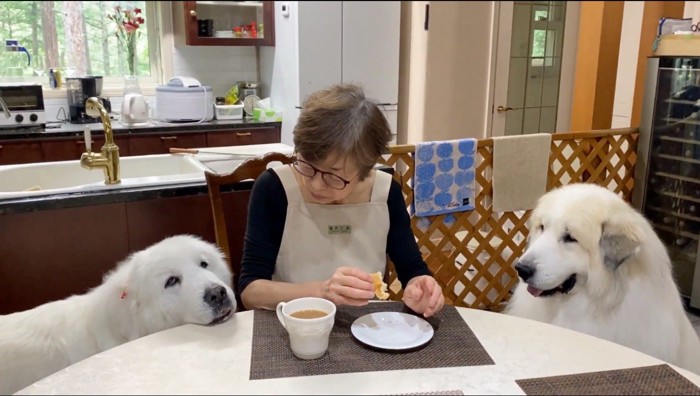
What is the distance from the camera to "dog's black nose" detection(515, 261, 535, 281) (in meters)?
1.60

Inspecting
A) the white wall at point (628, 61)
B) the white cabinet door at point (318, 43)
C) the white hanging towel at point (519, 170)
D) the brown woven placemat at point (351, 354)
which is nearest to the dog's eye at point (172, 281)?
the brown woven placemat at point (351, 354)

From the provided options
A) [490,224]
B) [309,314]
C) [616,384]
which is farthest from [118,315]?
[490,224]

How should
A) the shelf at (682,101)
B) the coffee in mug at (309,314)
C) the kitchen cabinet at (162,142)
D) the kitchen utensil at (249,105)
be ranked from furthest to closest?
the kitchen utensil at (249,105), the kitchen cabinet at (162,142), the shelf at (682,101), the coffee in mug at (309,314)

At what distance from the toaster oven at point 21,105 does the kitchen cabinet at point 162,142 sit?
506mm

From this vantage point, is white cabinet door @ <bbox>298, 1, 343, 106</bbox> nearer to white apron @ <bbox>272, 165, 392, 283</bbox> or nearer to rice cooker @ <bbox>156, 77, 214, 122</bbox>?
rice cooker @ <bbox>156, 77, 214, 122</bbox>

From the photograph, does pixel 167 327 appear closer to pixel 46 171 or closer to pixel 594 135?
pixel 46 171

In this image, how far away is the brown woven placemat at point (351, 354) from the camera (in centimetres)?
98

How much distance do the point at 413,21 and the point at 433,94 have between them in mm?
545

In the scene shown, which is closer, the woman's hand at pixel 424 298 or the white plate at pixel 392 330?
the white plate at pixel 392 330

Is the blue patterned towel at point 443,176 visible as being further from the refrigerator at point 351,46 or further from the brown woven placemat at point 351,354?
the brown woven placemat at point 351,354

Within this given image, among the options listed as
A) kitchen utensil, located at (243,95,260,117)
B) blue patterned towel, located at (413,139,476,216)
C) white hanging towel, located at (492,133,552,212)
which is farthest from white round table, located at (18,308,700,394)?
kitchen utensil, located at (243,95,260,117)

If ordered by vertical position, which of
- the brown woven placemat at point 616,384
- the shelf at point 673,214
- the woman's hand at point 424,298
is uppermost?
the woman's hand at point 424,298

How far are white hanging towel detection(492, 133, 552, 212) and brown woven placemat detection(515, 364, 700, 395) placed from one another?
1858 millimetres

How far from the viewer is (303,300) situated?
107 centimetres
